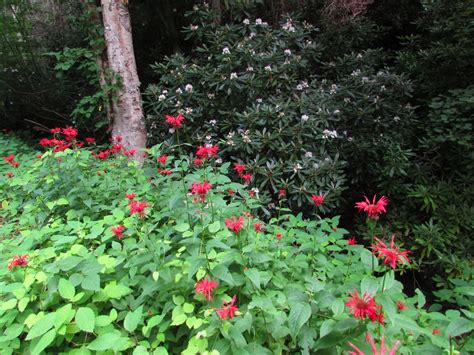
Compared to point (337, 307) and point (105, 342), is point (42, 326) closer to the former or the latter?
point (105, 342)

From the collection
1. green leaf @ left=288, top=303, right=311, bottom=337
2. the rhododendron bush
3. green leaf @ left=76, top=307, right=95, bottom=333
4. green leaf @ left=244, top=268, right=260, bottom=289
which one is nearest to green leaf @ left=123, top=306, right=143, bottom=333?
the rhododendron bush

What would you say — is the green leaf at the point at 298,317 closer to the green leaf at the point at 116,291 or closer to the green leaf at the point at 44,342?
the green leaf at the point at 116,291

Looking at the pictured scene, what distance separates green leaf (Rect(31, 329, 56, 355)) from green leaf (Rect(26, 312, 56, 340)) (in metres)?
0.02

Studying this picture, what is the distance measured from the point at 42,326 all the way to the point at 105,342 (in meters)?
0.21

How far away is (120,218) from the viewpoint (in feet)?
5.85

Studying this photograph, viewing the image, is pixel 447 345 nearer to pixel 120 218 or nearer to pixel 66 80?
pixel 120 218

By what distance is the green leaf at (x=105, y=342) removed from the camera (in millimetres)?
1105

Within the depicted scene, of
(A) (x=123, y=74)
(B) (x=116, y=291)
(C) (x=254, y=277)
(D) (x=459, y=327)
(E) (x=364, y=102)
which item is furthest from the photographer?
(E) (x=364, y=102)

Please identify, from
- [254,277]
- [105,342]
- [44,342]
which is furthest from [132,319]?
[254,277]

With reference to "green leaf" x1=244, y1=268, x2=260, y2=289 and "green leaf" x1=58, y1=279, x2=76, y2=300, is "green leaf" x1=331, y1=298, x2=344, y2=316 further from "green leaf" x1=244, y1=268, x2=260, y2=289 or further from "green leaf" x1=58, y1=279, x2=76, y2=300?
"green leaf" x1=58, y1=279, x2=76, y2=300

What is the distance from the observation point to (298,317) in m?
1.06

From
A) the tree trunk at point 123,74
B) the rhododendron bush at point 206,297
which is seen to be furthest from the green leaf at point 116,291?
the tree trunk at point 123,74

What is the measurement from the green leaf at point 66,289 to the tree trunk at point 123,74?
7.70 feet

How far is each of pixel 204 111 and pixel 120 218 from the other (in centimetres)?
218
